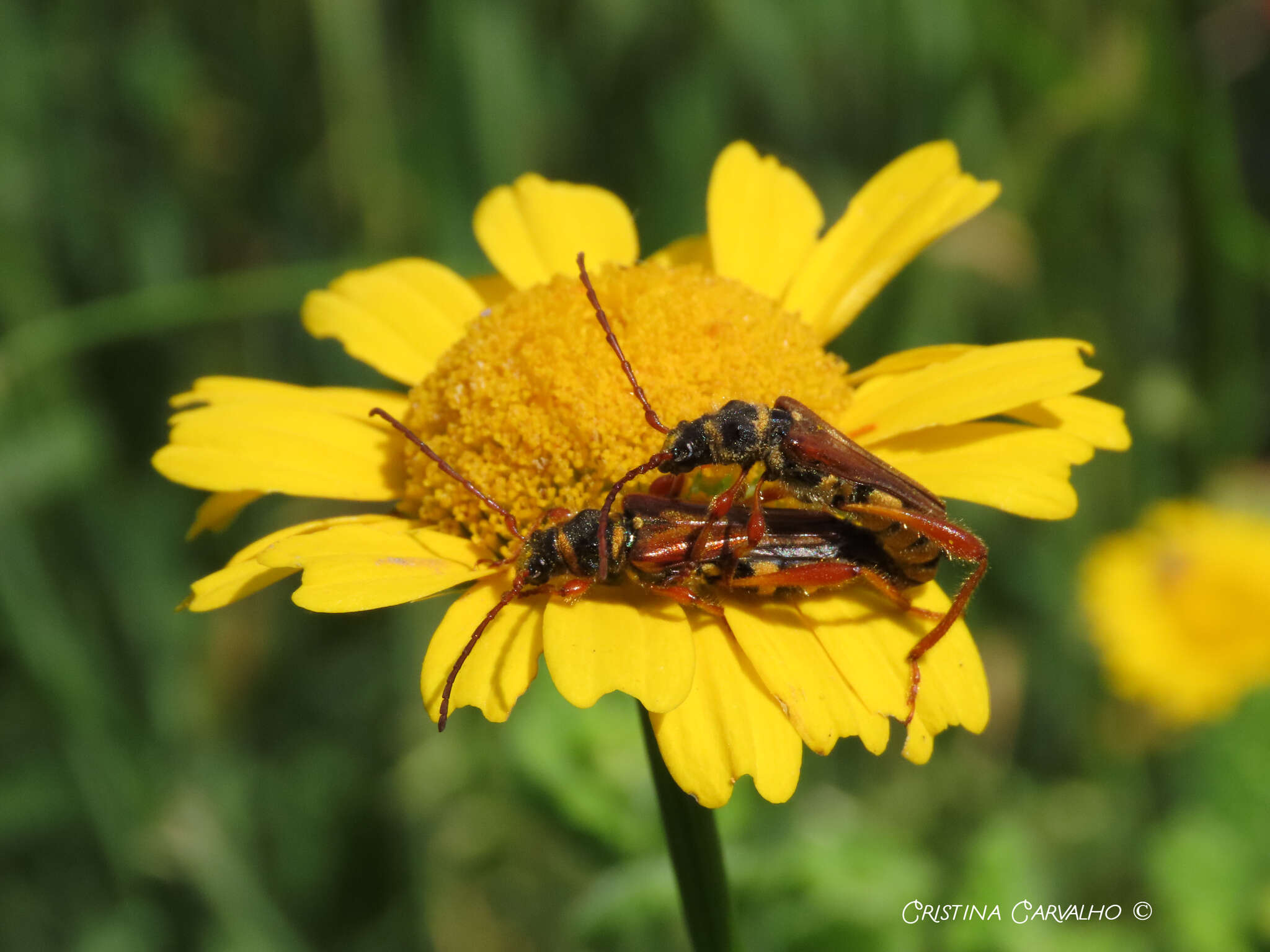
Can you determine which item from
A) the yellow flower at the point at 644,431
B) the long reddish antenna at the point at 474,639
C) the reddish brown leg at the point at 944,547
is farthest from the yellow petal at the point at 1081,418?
the long reddish antenna at the point at 474,639

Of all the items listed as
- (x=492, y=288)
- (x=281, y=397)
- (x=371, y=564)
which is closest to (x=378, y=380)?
(x=492, y=288)

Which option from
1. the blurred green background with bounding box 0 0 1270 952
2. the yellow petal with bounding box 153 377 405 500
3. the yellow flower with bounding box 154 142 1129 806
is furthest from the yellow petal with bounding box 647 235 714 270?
the blurred green background with bounding box 0 0 1270 952

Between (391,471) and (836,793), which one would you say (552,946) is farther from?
(391,471)

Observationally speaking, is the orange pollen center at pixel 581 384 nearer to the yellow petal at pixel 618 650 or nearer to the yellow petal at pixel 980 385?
the yellow petal at pixel 980 385

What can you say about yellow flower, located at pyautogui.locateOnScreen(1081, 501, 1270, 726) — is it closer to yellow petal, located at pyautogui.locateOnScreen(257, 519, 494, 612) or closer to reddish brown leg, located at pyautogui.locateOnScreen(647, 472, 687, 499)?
reddish brown leg, located at pyautogui.locateOnScreen(647, 472, 687, 499)

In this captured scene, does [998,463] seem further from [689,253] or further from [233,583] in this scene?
[233,583]
